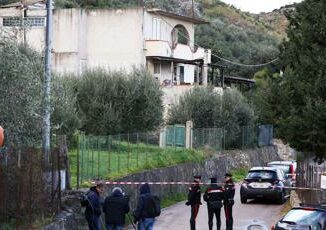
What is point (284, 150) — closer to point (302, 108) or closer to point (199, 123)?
point (199, 123)

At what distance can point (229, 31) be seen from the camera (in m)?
105

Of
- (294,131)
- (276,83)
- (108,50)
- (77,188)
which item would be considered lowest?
(77,188)

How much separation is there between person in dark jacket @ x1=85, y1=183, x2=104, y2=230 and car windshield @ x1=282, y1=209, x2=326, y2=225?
201 inches

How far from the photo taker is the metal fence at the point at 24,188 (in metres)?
15.1

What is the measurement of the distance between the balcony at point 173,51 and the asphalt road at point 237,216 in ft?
63.2

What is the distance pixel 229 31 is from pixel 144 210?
89.0 m

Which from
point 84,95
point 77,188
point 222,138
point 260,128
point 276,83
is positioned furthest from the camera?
point 260,128

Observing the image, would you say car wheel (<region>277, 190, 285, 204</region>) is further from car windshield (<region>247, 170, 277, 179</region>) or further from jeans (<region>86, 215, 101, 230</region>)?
jeans (<region>86, 215, 101, 230</region>)

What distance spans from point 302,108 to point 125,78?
1563cm

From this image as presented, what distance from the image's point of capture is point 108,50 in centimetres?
4875

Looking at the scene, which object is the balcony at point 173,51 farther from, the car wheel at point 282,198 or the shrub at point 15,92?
the shrub at point 15,92

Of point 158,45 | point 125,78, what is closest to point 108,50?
point 158,45

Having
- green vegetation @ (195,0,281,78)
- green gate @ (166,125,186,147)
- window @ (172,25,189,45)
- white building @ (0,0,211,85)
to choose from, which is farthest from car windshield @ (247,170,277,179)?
green vegetation @ (195,0,281,78)

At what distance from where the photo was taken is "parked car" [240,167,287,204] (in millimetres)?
29172
